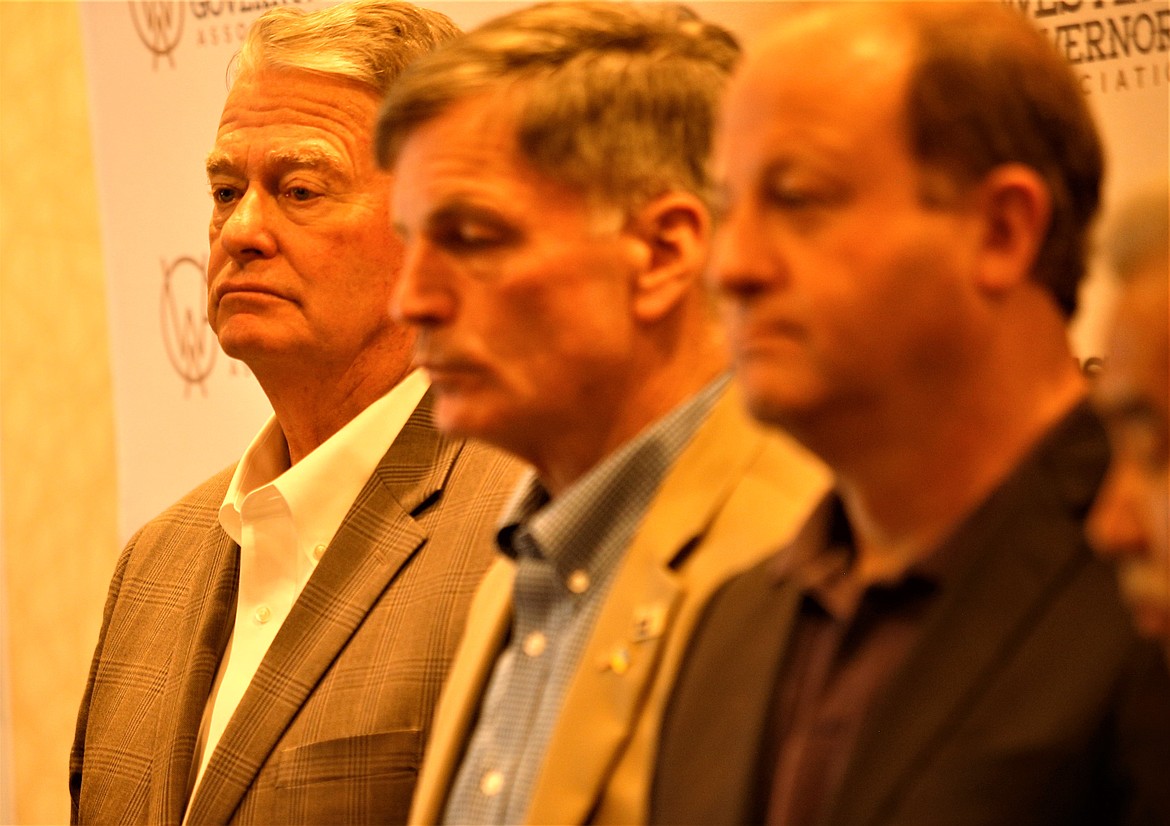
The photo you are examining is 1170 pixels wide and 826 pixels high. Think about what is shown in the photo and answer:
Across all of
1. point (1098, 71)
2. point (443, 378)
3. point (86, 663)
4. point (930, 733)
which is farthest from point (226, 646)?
point (86, 663)

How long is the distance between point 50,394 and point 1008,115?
3.44 m

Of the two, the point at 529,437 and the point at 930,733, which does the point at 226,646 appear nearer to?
the point at 529,437

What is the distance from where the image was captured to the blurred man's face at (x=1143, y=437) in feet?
2.96

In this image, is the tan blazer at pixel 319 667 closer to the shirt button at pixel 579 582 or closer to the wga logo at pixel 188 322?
the shirt button at pixel 579 582

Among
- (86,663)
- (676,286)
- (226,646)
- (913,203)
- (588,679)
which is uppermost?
(913,203)

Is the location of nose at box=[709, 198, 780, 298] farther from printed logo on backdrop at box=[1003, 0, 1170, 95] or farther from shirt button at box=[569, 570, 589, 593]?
printed logo on backdrop at box=[1003, 0, 1170, 95]

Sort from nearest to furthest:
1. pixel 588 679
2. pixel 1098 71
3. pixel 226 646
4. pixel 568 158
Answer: pixel 588 679 → pixel 568 158 → pixel 1098 71 → pixel 226 646

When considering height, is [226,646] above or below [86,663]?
above

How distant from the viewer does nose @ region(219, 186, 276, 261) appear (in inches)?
95.2

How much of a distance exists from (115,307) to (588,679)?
228 cm

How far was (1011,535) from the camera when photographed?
114 centimetres

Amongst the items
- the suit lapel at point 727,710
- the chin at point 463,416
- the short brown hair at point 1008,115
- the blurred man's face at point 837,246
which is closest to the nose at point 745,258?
the blurred man's face at point 837,246

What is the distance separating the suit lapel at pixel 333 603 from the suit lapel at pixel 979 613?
3.63 feet

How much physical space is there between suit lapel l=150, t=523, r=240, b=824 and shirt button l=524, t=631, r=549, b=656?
762mm
